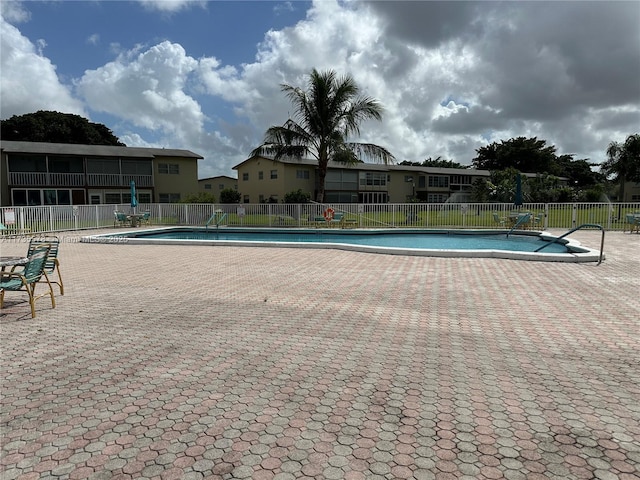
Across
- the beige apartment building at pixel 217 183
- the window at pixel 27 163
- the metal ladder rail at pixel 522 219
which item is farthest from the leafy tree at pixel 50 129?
the metal ladder rail at pixel 522 219

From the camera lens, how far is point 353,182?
1896 inches

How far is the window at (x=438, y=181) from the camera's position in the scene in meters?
55.4

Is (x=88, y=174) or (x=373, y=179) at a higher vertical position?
(x=373, y=179)

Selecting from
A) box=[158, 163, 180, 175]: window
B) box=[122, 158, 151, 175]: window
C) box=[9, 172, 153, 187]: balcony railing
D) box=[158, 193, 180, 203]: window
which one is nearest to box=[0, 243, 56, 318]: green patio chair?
box=[9, 172, 153, 187]: balcony railing

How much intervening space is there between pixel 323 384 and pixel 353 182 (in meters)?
45.4

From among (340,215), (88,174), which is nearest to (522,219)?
(340,215)

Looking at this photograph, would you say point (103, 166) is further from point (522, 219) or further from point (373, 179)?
point (522, 219)

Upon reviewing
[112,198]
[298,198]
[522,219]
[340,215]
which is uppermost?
[112,198]

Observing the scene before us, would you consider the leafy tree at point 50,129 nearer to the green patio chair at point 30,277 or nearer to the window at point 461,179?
the window at point 461,179

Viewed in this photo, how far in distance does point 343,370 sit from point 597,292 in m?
5.56

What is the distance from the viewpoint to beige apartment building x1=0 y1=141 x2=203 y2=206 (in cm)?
3406

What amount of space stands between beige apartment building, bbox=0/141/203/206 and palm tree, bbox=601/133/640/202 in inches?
1817

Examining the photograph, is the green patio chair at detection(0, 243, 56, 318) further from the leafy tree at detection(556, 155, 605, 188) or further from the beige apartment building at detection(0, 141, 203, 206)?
the leafy tree at detection(556, 155, 605, 188)

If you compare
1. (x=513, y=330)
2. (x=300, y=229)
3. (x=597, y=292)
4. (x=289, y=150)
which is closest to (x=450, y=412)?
(x=513, y=330)
